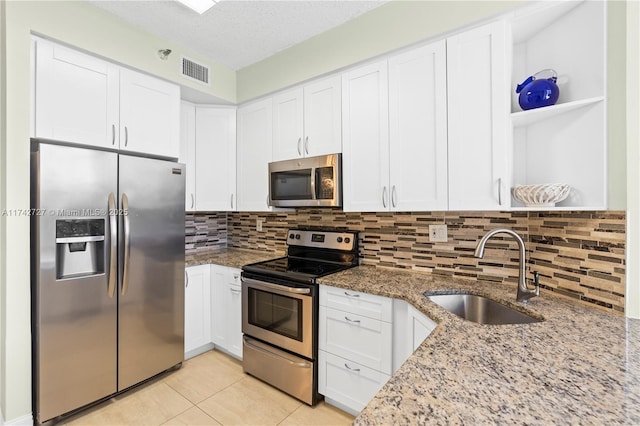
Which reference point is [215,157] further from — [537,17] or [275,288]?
[537,17]

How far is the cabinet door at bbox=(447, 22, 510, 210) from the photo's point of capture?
159 centimetres

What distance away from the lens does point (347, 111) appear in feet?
7.14

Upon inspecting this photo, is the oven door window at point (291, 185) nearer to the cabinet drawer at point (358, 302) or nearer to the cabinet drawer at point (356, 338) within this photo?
the cabinet drawer at point (358, 302)

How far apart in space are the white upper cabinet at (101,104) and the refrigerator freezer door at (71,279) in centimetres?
20

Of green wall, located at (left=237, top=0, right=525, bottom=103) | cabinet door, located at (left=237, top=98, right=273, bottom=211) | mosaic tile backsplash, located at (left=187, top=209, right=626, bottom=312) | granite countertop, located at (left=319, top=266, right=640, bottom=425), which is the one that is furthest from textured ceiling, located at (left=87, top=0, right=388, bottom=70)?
granite countertop, located at (left=319, top=266, right=640, bottom=425)

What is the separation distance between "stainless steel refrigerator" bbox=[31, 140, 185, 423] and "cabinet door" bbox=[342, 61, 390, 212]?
4.48ft

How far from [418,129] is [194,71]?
1.99 meters

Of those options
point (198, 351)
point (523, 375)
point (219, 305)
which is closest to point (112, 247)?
point (219, 305)

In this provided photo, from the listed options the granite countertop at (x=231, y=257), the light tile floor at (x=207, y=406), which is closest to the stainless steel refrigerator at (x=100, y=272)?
the light tile floor at (x=207, y=406)

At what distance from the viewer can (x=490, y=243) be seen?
1902mm

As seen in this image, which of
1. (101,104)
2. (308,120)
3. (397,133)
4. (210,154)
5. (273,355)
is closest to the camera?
(397,133)

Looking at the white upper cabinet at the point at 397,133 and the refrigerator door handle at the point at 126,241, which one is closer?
the white upper cabinet at the point at 397,133

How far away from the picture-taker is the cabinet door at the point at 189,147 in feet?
9.09

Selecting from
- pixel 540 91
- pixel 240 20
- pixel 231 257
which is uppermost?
pixel 240 20
